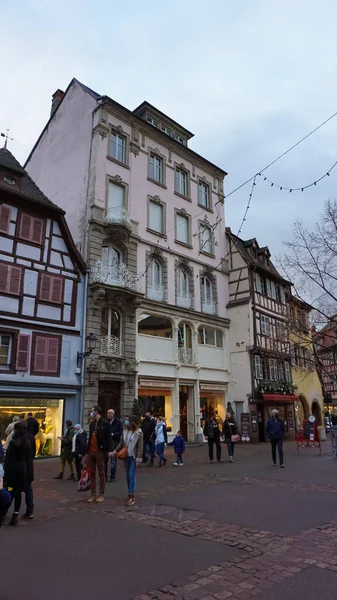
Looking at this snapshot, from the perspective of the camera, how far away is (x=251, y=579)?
4.18 metres

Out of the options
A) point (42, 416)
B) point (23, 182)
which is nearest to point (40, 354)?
point (42, 416)

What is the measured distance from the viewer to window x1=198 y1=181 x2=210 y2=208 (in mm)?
28575

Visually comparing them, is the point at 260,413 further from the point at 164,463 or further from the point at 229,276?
the point at 164,463

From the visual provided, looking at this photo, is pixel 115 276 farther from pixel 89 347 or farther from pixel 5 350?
pixel 5 350

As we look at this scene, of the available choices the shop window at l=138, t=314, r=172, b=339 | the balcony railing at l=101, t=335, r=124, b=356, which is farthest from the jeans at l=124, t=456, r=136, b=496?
the shop window at l=138, t=314, r=172, b=339

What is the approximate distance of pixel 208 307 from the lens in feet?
87.9

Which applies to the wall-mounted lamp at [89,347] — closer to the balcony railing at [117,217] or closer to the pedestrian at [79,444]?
the balcony railing at [117,217]

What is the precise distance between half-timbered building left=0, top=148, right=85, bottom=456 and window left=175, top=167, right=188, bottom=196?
9954mm

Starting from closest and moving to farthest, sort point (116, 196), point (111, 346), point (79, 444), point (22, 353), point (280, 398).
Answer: point (79, 444), point (22, 353), point (111, 346), point (116, 196), point (280, 398)

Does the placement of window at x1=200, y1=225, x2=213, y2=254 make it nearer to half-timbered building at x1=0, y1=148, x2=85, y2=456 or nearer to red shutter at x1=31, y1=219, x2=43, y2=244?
half-timbered building at x1=0, y1=148, x2=85, y2=456

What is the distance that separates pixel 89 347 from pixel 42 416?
3384mm

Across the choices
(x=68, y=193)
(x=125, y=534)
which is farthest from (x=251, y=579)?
(x=68, y=193)

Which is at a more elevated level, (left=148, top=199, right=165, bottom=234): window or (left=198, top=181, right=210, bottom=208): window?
(left=198, top=181, right=210, bottom=208): window

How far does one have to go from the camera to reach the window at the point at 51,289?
18.1 meters
